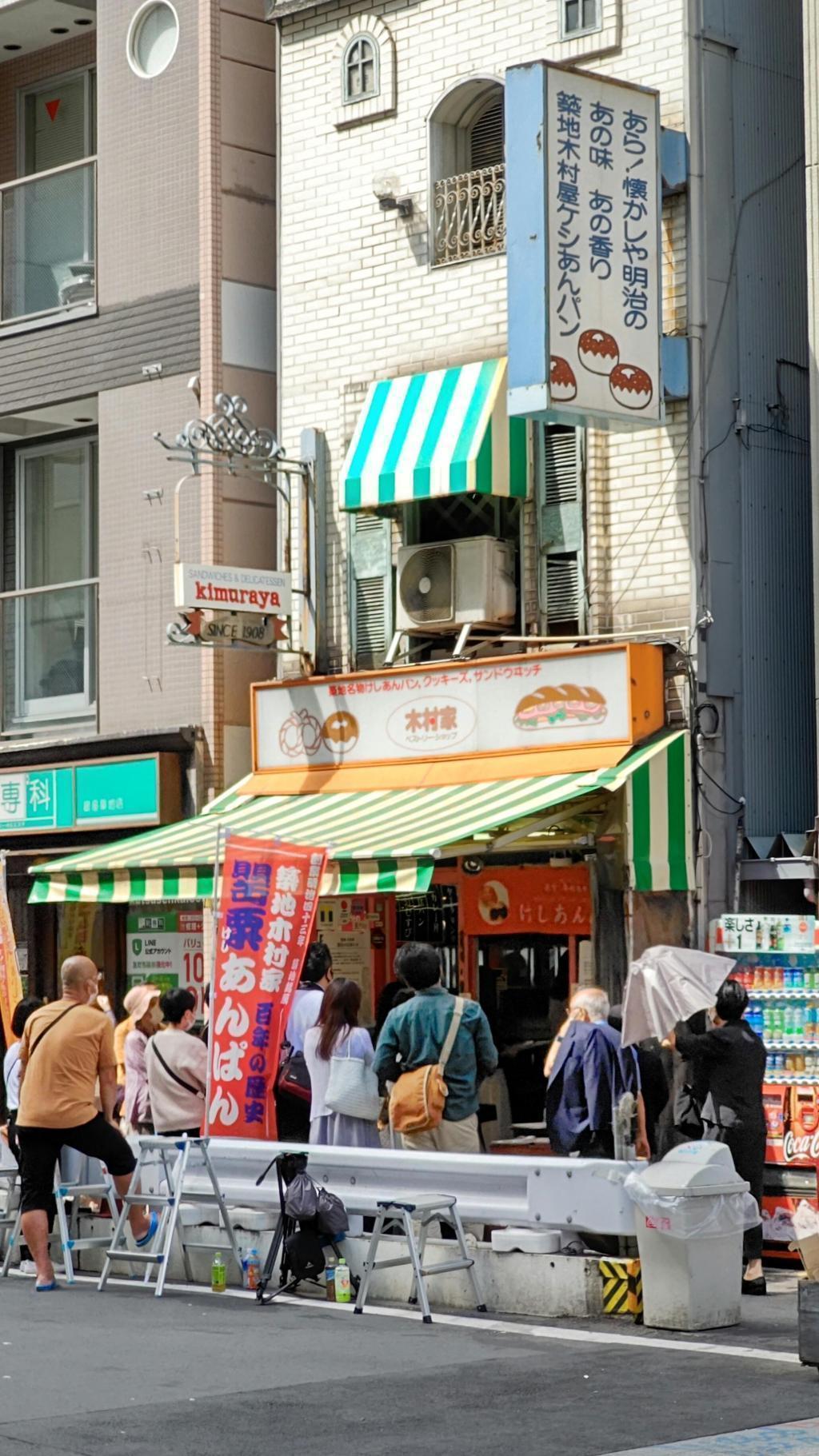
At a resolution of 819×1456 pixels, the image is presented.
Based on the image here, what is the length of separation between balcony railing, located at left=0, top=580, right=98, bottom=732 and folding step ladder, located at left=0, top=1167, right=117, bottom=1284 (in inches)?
282

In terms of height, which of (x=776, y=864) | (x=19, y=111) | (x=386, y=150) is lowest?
(x=776, y=864)

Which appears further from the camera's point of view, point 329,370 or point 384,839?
point 329,370

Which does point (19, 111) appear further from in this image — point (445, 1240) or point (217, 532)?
point (445, 1240)

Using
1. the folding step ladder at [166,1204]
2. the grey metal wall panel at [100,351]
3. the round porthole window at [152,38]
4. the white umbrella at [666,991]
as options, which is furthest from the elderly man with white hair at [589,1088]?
the round porthole window at [152,38]

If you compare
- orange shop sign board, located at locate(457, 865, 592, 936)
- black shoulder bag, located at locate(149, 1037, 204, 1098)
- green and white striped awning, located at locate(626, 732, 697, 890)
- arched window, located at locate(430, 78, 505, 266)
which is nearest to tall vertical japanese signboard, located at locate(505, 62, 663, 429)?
arched window, located at locate(430, 78, 505, 266)

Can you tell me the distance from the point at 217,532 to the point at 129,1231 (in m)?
7.08

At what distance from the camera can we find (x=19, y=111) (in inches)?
878

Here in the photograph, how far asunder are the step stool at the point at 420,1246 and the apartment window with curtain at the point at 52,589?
377 inches

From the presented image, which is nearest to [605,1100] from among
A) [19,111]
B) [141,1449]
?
[141,1449]

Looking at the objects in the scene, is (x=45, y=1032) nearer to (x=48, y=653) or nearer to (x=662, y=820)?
(x=662, y=820)

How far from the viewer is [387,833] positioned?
1530cm

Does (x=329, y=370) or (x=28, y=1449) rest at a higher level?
(x=329, y=370)

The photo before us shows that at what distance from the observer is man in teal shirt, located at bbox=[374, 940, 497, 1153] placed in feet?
40.8

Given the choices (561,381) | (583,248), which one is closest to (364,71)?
(583,248)
